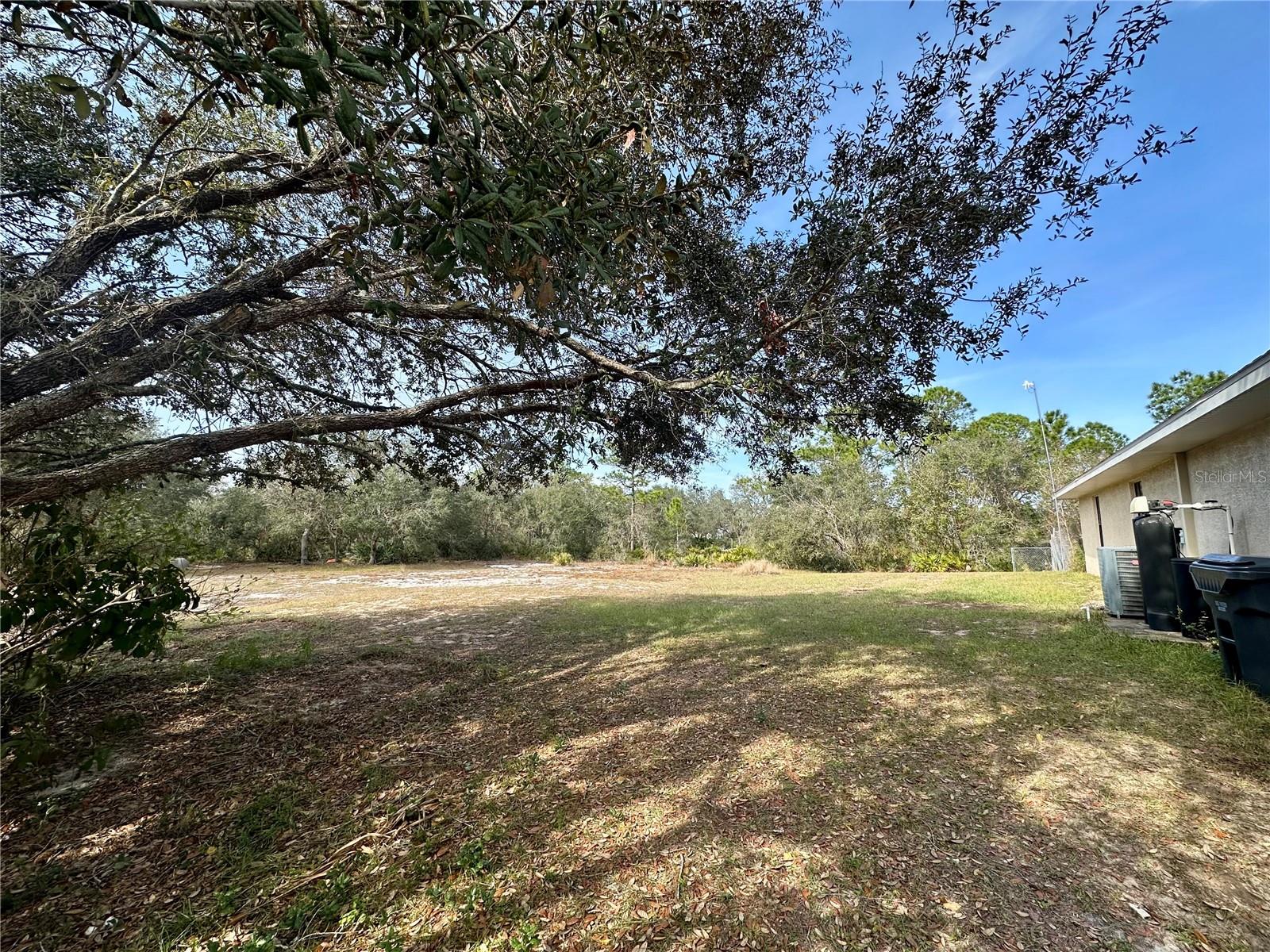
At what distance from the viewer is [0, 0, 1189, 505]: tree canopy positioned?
82.9 inches

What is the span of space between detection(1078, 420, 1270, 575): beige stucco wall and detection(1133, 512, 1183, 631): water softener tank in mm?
1173

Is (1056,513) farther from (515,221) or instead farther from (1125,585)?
(515,221)

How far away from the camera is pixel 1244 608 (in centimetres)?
385

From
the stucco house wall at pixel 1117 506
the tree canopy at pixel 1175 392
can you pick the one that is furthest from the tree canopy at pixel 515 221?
the tree canopy at pixel 1175 392

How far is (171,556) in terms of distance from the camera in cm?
371

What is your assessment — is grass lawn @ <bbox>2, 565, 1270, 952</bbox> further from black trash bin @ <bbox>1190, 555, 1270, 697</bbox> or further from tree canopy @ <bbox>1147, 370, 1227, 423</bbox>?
tree canopy @ <bbox>1147, 370, 1227, 423</bbox>

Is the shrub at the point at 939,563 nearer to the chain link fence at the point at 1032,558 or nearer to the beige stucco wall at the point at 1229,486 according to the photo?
the chain link fence at the point at 1032,558

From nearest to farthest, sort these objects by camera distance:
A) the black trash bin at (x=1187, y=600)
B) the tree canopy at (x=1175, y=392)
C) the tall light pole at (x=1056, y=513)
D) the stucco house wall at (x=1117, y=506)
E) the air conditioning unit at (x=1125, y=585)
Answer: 1. the black trash bin at (x=1187, y=600)
2. the air conditioning unit at (x=1125, y=585)
3. the stucco house wall at (x=1117, y=506)
4. the tall light pole at (x=1056, y=513)
5. the tree canopy at (x=1175, y=392)

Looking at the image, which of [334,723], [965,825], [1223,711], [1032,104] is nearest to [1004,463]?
[1223,711]

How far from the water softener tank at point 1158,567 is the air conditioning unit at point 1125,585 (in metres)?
0.66

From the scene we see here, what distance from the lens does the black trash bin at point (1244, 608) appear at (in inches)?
145

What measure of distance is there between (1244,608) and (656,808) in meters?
4.91

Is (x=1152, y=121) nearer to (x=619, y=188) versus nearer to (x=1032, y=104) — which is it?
(x=1032, y=104)

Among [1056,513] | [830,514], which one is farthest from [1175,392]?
[830,514]
